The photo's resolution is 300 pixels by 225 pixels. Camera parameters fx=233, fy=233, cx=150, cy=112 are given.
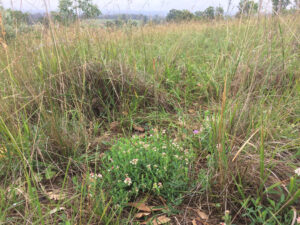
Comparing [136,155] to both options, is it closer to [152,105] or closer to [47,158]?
[47,158]

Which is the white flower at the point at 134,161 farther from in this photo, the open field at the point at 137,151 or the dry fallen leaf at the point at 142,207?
the dry fallen leaf at the point at 142,207

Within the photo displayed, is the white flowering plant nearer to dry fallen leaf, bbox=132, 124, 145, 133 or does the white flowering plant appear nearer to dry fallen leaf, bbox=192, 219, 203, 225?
dry fallen leaf, bbox=192, 219, 203, 225

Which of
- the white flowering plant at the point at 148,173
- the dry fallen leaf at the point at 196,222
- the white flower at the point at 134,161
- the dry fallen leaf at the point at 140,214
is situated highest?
the white flower at the point at 134,161

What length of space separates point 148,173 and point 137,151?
7.7 inches

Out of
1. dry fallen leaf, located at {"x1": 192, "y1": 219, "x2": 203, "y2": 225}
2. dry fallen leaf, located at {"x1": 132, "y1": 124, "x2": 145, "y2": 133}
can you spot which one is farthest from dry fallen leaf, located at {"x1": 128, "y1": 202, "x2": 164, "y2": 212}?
dry fallen leaf, located at {"x1": 132, "y1": 124, "x2": 145, "y2": 133}

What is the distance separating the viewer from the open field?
4.24ft

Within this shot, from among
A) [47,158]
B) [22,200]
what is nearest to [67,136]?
[47,158]

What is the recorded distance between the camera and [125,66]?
2.63 metres

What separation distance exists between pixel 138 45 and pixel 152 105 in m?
1.29

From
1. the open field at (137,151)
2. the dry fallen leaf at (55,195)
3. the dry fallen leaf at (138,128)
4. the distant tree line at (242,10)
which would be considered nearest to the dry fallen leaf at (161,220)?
the open field at (137,151)

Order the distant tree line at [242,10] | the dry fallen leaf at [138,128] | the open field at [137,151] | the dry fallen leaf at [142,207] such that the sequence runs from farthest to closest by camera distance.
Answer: the dry fallen leaf at [138,128] → the distant tree line at [242,10] → the dry fallen leaf at [142,207] → the open field at [137,151]

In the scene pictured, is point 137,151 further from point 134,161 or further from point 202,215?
point 202,215

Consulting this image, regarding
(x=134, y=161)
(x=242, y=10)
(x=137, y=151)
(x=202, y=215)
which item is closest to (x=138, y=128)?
(x=137, y=151)

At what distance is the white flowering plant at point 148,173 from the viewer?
4.67 feet
